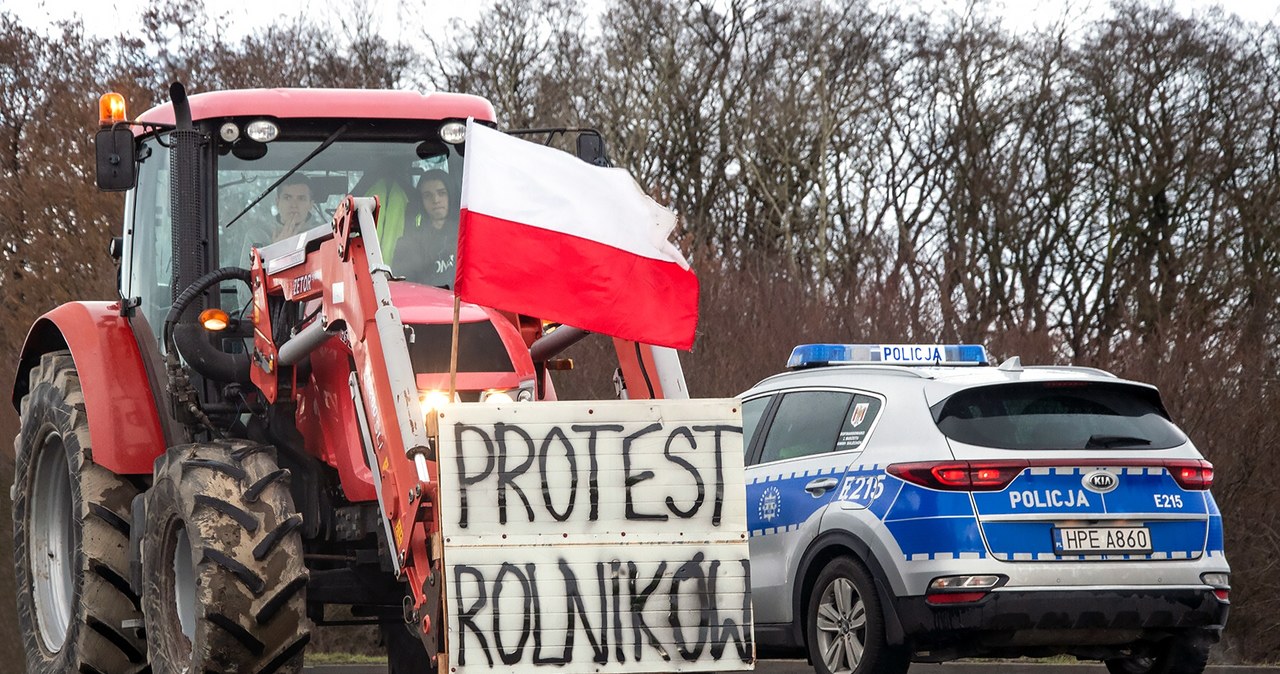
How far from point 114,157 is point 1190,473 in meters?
5.45

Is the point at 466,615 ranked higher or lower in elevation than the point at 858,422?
lower

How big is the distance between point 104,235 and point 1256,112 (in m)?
18.5

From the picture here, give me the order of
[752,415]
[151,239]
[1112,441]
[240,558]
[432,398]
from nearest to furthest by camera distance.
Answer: [240,558] < [432,398] < [151,239] < [1112,441] < [752,415]

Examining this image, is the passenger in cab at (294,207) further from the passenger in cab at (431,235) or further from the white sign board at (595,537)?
the white sign board at (595,537)

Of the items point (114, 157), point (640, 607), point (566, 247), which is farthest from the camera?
point (114, 157)

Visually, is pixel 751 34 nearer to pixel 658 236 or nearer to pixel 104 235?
pixel 104 235

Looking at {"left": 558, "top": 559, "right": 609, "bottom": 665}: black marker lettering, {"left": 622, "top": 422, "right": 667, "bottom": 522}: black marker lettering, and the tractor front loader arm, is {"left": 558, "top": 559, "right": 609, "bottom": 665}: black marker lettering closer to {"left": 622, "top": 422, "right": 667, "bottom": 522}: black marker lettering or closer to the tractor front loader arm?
{"left": 622, "top": 422, "right": 667, "bottom": 522}: black marker lettering

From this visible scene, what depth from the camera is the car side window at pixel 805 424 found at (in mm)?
9734

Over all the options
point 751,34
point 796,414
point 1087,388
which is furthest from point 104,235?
point 1087,388

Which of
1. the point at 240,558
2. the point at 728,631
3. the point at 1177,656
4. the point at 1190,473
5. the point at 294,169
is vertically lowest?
the point at 1177,656

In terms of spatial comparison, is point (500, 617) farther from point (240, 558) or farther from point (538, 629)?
point (240, 558)

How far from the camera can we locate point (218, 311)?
807cm

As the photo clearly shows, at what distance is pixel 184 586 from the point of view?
287 inches

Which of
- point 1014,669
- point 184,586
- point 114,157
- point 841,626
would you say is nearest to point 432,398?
point 184,586
